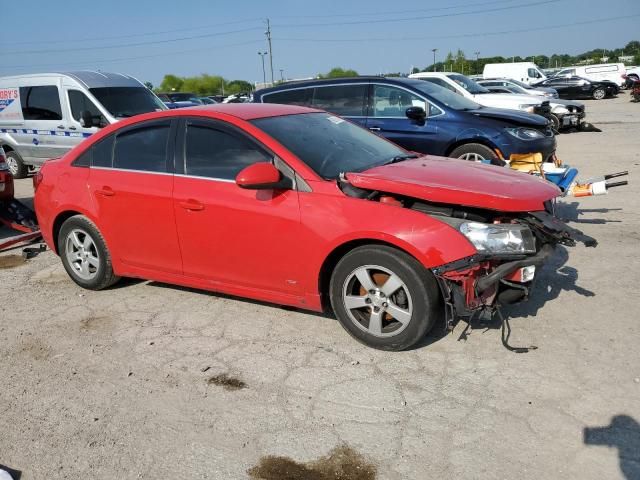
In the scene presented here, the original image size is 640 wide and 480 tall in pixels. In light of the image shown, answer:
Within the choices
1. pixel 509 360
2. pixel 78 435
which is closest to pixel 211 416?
pixel 78 435

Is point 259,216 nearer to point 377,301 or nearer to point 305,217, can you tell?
point 305,217

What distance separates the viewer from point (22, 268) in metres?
6.12

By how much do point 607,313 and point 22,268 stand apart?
5.69 meters

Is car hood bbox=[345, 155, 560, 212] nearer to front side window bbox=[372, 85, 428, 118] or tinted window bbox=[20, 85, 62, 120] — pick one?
front side window bbox=[372, 85, 428, 118]

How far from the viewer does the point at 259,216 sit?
402cm

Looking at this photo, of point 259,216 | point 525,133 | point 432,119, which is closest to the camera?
point 259,216

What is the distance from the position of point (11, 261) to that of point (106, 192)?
2.42 metres

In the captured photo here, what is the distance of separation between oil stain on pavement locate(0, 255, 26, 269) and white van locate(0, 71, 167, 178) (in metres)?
3.92

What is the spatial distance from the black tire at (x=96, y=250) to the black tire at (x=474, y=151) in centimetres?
510

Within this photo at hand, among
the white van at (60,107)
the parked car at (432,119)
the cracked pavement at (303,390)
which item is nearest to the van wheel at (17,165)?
the white van at (60,107)

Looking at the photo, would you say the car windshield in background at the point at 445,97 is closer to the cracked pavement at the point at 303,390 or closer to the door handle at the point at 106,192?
the cracked pavement at the point at 303,390

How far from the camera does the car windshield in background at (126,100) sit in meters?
10.1

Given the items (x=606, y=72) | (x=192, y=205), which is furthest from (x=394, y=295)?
(x=606, y=72)

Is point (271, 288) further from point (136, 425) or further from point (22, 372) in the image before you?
point (22, 372)
